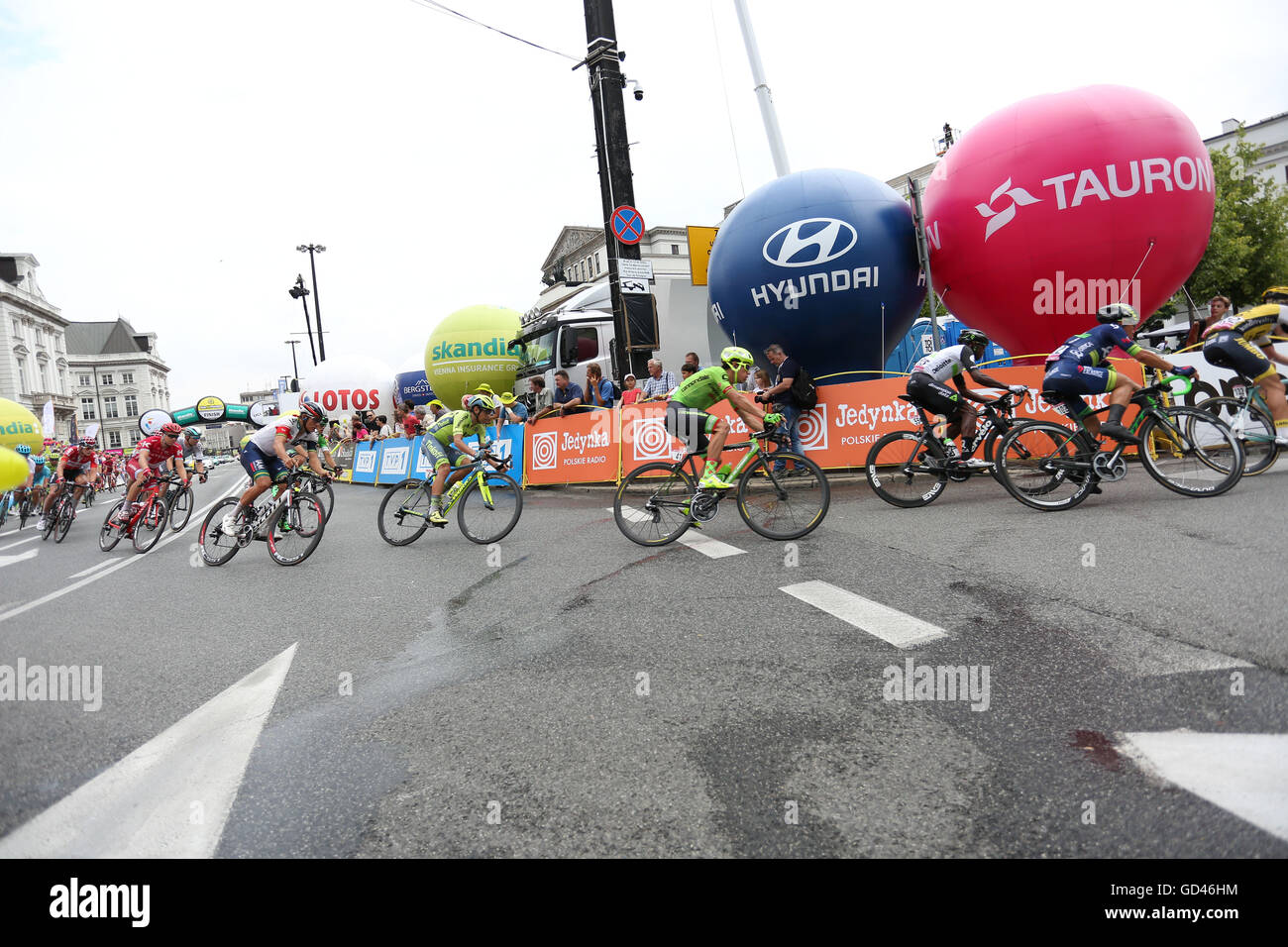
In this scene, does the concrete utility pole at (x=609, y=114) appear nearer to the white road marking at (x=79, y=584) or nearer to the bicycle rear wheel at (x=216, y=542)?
the bicycle rear wheel at (x=216, y=542)

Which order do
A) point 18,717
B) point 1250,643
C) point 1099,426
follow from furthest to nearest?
1. point 1099,426
2. point 18,717
3. point 1250,643

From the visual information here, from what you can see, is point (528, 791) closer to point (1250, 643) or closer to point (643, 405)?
point (1250, 643)

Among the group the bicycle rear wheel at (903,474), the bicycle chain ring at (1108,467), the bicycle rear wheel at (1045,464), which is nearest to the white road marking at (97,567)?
the bicycle rear wheel at (903,474)

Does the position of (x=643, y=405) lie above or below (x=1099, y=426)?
above

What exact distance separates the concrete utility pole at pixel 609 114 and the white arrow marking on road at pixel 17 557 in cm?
981

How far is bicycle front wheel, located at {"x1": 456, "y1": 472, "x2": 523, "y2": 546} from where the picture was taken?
834 centimetres

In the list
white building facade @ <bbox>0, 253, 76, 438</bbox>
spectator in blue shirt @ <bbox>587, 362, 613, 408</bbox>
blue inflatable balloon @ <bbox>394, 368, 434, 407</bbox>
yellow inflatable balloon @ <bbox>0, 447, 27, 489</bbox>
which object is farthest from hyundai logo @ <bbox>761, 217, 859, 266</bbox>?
white building facade @ <bbox>0, 253, 76, 438</bbox>

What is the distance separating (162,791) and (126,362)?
13781cm

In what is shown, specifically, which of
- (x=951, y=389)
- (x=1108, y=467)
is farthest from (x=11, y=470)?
(x=1108, y=467)

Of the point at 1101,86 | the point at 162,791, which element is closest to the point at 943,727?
the point at 162,791

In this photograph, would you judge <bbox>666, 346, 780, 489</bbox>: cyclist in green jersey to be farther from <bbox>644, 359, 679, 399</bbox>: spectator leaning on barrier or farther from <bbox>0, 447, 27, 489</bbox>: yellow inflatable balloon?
<bbox>644, 359, 679, 399</bbox>: spectator leaning on barrier

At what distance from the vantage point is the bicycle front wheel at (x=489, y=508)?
834 centimetres
